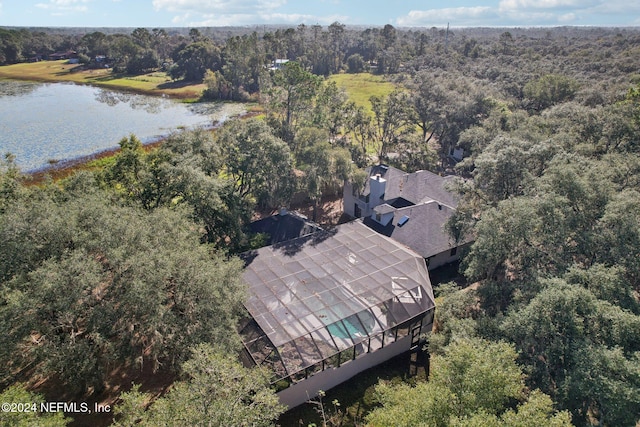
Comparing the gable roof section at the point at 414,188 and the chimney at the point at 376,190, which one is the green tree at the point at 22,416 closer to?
the chimney at the point at 376,190

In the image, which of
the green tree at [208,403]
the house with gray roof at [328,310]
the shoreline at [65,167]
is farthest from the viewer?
the shoreline at [65,167]

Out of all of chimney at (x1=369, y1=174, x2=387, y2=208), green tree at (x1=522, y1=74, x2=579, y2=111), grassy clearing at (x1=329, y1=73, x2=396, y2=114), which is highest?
green tree at (x1=522, y1=74, x2=579, y2=111)

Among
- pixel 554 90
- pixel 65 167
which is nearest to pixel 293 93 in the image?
pixel 65 167

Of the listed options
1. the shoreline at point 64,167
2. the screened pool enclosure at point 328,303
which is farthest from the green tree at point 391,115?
the shoreline at point 64,167

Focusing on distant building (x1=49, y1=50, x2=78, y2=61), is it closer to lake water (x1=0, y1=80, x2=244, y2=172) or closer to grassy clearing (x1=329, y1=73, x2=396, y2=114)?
lake water (x1=0, y1=80, x2=244, y2=172)

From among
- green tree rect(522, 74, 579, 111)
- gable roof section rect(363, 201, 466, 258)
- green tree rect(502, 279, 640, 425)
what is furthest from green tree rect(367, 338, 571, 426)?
green tree rect(522, 74, 579, 111)

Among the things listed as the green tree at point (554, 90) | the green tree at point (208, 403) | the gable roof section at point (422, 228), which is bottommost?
the gable roof section at point (422, 228)

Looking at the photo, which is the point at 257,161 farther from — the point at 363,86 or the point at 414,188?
the point at 363,86
